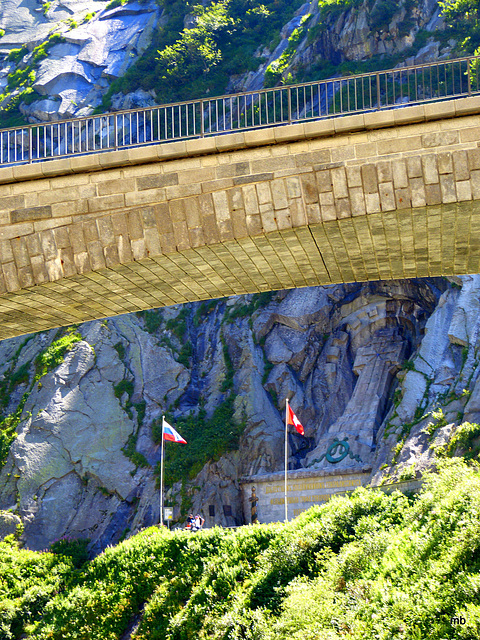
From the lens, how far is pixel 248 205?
10.3m

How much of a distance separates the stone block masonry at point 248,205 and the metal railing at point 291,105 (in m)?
0.40

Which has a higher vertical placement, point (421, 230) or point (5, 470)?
point (421, 230)

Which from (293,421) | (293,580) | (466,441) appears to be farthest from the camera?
(293,421)

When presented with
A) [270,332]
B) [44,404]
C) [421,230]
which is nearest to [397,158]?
[421,230]

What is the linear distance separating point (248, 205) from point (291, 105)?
20.0m

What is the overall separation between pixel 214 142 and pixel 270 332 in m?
20.9

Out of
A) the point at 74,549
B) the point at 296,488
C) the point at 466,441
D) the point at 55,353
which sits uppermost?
the point at 466,441

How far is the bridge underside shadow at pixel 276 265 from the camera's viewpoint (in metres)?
10.2

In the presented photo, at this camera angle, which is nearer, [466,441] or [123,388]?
[466,441]

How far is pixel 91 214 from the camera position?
10688mm

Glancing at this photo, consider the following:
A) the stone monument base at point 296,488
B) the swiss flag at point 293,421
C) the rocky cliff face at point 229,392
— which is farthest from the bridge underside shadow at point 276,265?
the stone monument base at point 296,488

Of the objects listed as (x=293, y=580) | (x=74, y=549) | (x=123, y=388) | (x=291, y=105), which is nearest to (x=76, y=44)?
(x=291, y=105)

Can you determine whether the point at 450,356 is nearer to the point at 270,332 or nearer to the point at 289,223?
the point at 270,332

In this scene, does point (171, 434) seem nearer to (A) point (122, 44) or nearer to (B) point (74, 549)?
(B) point (74, 549)
